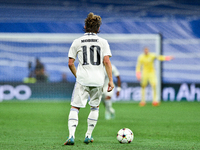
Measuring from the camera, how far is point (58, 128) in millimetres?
7992

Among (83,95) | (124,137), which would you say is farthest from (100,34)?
(83,95)

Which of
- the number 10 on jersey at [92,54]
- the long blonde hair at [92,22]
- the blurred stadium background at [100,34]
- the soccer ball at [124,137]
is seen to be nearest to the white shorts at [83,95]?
the number 10 on jersey at [92,54]

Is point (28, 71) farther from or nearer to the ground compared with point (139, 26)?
nearer to the ground

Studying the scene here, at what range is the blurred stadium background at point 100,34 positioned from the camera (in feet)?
58.4

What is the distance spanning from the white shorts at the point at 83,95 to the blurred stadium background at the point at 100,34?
11.9 meters

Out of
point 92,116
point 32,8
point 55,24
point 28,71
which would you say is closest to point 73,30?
point 55,24

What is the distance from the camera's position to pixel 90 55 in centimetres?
550

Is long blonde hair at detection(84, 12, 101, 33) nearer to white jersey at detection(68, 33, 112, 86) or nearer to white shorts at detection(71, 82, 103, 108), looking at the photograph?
white jersey at detection(68, 33, 112, 86)

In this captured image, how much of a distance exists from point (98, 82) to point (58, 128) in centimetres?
277

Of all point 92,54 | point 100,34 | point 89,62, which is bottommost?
point 89,62

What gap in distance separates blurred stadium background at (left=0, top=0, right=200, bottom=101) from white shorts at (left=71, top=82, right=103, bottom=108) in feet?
39.1

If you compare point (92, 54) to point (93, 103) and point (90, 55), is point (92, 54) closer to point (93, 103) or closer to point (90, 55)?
point (90, 55)

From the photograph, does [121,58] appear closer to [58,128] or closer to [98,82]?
[58,128]

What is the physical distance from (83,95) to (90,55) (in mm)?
547
